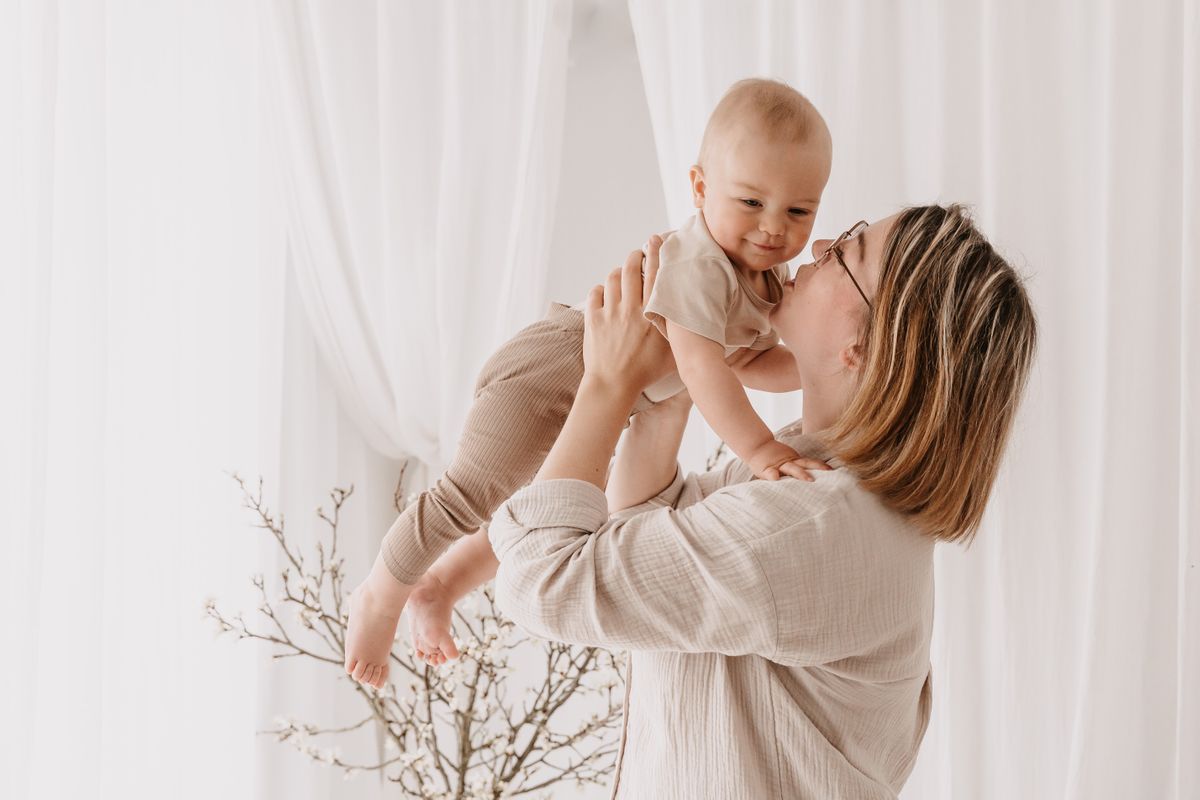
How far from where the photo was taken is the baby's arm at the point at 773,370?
1.52m

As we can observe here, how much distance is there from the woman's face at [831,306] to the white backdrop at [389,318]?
0.38 m

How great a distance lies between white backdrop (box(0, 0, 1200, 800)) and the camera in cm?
142

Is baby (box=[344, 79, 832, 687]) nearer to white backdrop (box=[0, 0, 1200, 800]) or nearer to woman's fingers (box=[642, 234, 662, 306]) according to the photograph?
woman's fingers (box=[642, 234, 662, 306])

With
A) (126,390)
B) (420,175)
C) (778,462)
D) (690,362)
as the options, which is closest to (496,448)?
(690,362)

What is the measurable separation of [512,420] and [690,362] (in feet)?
0.93

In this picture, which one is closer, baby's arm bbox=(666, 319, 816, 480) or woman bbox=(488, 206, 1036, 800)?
woman bbox=(488, 206, 1036, 800)

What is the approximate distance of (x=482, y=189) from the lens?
2.10 m

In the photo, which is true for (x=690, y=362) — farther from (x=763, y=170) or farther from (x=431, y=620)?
(x=431, y=620)

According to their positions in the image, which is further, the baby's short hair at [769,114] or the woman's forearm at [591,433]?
the baby's short hair at [769,114]

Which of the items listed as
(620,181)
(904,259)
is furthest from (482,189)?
(904,259)

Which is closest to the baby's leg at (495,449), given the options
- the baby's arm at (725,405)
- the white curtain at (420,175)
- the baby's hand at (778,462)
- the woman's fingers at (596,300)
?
the woman's fingers at (596,300)

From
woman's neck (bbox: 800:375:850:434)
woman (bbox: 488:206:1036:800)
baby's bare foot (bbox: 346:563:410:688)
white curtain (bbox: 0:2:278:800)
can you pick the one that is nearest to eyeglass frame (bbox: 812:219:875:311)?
woman (bbox: 488:206:1036:800)

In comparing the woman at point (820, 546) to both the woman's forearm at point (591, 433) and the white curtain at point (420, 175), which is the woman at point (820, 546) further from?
the white curtain at point (420, 175)

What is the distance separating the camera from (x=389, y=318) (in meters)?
2.21
